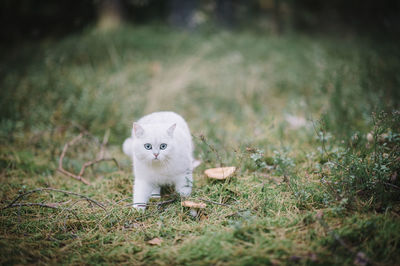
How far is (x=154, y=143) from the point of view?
6.18ft

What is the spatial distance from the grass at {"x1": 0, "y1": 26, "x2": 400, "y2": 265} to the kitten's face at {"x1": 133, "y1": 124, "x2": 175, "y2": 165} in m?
0.33

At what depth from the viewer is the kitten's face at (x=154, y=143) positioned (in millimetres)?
1884

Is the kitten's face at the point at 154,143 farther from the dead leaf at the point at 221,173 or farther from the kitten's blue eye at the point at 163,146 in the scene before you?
the dead leaf at the point at 221,173

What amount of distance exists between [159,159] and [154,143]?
4.6 inches

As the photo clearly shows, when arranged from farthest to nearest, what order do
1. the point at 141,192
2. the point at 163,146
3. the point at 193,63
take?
the point at 193,63 < the point at 141,192 < the point at 163,146

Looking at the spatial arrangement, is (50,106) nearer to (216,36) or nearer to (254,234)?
(254,234)

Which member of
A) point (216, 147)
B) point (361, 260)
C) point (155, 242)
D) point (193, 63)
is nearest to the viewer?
point (361, 260)

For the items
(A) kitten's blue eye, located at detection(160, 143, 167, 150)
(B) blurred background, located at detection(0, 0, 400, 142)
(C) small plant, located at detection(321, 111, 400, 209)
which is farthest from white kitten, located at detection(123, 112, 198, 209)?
(B) blurred background, located at detection(0, 0, 400, 142)

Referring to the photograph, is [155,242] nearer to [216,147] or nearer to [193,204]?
[193,204]

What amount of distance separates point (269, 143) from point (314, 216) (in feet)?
4.44

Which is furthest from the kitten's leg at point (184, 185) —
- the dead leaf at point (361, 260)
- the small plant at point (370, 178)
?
the dead leaf at point (361, 260)

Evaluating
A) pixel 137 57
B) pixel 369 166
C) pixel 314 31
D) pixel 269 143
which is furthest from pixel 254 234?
pixel 314 31

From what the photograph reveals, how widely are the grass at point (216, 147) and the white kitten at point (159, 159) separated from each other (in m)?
0.14

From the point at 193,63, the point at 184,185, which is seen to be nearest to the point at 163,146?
the point at 184,185
